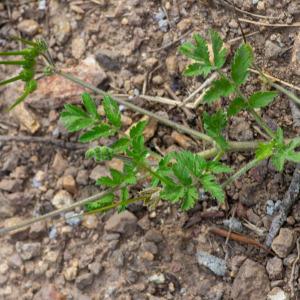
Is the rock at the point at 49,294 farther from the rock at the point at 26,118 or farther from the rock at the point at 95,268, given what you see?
the rock at the point at 26,118

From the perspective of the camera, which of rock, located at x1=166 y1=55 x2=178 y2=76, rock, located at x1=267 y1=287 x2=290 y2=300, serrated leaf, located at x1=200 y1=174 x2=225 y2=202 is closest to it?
serrated leaf, located at x1=200 y1=174 x2=225 y2=202

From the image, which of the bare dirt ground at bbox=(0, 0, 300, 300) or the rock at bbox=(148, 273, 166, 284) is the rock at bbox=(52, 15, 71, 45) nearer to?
the bare dirt ground at bbox=(0, 0, 300, 300)

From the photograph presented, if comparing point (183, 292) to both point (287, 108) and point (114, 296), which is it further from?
point (287, 108)

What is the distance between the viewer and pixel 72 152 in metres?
2.93

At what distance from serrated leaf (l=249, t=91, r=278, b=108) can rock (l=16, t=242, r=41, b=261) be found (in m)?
1.18

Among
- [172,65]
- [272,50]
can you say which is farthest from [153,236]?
[272,50]

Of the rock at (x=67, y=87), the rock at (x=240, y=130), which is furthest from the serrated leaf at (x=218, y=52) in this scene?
the rock at (x=67, y=87)

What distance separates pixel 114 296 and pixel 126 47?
1.19m

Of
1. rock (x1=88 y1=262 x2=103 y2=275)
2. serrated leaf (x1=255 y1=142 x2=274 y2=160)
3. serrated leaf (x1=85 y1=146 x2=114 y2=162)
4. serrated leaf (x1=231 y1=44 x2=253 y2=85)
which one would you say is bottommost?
rock (x1=88 y1=262 x2=103 y2=275)

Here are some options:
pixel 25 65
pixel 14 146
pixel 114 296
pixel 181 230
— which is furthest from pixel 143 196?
pixel 14 146

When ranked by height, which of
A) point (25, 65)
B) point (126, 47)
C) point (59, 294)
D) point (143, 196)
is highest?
point (25, 65)

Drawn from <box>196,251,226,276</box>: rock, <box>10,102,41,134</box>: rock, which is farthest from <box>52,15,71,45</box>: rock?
<box>196,251,226,276</box>: rock

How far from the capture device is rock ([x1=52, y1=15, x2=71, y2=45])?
3121 millimetres

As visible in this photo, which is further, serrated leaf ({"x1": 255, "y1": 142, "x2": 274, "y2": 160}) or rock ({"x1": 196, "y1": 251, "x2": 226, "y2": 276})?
rock ({"x1": 196, "y1": 251, "x2": 226, "y2": 276})
